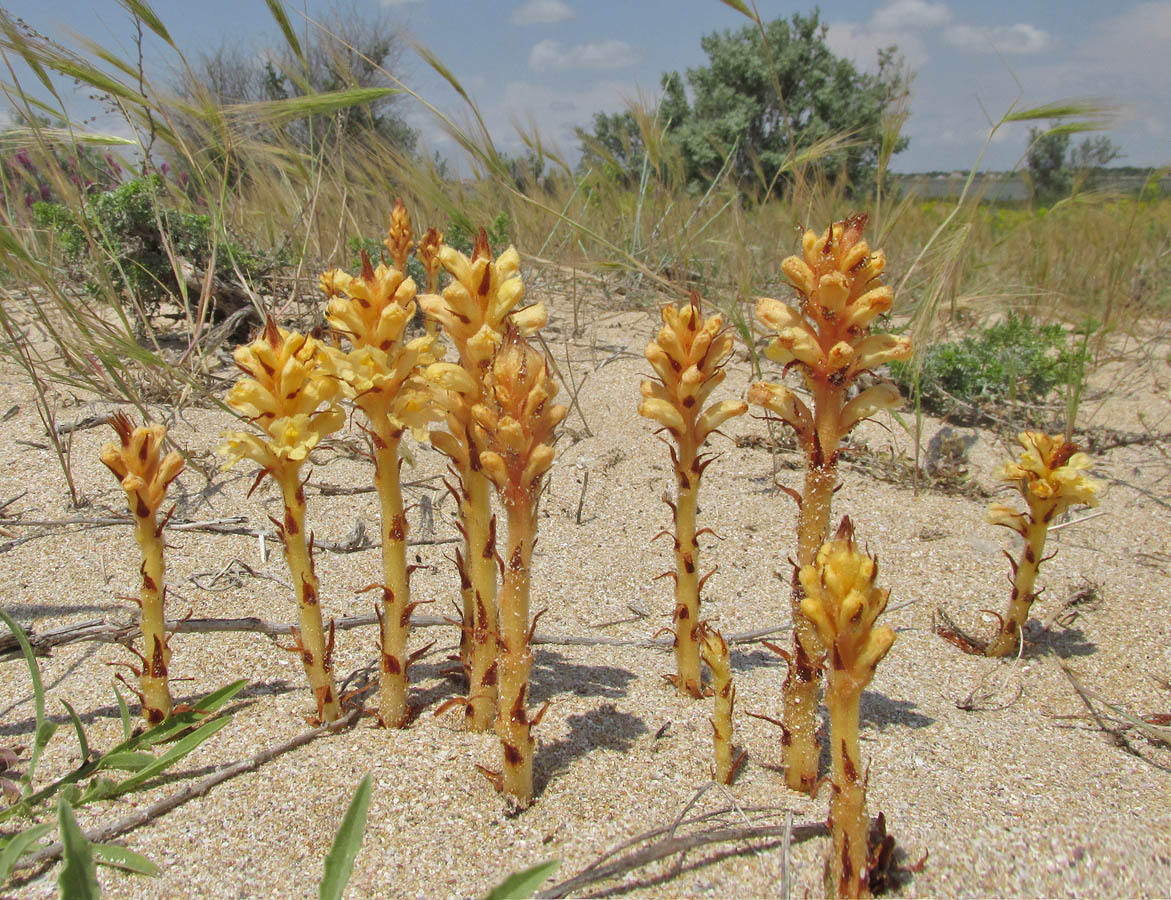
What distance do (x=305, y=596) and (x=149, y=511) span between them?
0.32 metres

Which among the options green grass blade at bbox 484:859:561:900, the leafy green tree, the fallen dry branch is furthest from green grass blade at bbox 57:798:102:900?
the leafy green tree

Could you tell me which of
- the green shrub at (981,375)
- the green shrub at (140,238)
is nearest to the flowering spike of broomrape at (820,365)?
the green shrub at (981,375)

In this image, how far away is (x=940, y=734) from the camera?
5.56 ft

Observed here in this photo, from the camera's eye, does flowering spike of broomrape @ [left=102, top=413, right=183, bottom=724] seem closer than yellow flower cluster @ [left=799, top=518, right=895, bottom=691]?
No

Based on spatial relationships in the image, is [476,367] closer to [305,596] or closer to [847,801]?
[305,596]

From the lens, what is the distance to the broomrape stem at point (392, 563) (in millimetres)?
1397

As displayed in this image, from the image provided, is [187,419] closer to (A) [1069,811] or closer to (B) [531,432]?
(B) [531,432]

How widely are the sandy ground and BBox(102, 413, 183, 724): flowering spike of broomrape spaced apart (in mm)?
87

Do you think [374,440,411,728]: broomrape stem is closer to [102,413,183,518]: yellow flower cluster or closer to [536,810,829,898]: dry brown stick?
[102,413,183,518]: yellow flower cluster

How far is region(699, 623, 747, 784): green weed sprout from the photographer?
53.2 inches

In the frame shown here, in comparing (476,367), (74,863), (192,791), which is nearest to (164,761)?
(192,791)

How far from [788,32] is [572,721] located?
25.6m

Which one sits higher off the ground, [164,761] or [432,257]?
[432,257]

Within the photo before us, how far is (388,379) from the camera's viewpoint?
1326 millimetres
